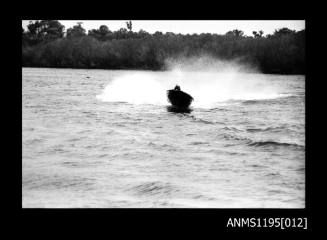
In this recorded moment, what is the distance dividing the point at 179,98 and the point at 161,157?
Result: 39.8ft

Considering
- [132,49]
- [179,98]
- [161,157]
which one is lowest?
[161,157]

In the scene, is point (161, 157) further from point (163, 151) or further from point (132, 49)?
point (132, 49)

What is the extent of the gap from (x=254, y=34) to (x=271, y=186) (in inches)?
4437

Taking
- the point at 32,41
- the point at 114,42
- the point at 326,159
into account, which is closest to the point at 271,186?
the point at 326,159

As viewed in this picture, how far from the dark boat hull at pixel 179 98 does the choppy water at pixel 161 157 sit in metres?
0.80

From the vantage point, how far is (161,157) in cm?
1716

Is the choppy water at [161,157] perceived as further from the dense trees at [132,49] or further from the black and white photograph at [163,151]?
the dense trees at [132,49]

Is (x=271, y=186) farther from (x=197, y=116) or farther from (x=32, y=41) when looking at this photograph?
(x=32, y=41)

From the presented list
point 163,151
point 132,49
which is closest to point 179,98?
point 163,151

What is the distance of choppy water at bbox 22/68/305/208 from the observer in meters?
12.0

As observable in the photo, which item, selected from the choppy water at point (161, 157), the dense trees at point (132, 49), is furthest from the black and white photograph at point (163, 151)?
the dense trees at point (132, 49)

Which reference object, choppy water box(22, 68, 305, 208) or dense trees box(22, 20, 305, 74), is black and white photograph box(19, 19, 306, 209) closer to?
choppy water box(22, 68, 305, 208)

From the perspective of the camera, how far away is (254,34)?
400 feet

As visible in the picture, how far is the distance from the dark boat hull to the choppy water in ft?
2.62
